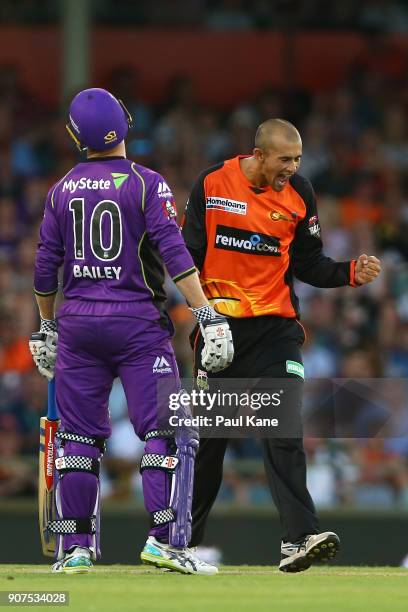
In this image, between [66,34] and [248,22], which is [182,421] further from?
[248,22]

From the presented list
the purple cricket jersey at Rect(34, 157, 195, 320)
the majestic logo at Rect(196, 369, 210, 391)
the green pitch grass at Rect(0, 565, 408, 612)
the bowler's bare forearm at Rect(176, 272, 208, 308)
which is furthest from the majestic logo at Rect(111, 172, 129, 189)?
the green pitch grass at Rect(0, 565, 408, 612)

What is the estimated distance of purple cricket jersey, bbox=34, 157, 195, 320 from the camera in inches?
289

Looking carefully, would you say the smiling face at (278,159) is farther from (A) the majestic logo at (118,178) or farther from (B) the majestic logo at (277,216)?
(A) the majestic logo at (118,178)

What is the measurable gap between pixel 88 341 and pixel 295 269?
1431 millimetres

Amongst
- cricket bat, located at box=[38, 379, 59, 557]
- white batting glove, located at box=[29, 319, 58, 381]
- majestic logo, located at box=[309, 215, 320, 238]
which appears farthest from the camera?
majestic logo, located at box=[309, 215, 320, 238]

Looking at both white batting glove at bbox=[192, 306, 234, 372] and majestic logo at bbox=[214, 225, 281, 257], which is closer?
white batting glove at bbox=[192, 306, 234, 372]

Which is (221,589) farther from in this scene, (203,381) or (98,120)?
(98,120)

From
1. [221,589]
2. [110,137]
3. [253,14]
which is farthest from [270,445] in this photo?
[253,14]

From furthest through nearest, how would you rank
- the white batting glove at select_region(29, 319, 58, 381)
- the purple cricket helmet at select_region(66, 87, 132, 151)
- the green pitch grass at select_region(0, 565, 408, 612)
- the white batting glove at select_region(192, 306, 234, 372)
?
the white batting glove at select_region(29, 319, 58, 381) → the purple cricket helmet at select_region(66, 87, 132, 151) → the white batting glove at select_region(192, 306, 234, 372) → the green pitch grass at select_region(0, 565, 408, 612)

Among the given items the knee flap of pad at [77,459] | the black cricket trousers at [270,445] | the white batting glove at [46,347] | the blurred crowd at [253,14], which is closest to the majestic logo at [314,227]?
the black cricket trousers at [270,445]

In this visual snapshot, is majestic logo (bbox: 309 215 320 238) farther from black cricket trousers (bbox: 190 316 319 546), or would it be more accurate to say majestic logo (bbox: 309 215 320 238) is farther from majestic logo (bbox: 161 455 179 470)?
majestic logo (bbox: 161 455 179 470)

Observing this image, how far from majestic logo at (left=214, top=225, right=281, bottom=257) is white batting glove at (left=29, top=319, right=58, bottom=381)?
964 millimetres

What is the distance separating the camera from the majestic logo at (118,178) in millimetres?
7363

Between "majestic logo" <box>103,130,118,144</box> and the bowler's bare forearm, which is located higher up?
"majestic logo" <box>103,130,118,144</box>
